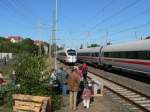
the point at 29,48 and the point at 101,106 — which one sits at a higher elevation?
the point at 29,48

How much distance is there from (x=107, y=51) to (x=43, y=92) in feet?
87.9

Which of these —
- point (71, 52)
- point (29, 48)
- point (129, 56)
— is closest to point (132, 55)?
point (129, 56)

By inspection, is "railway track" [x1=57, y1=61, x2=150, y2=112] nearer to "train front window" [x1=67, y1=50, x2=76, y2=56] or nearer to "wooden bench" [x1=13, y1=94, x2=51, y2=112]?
"wooden bench" [x1=13, y1=94, x2=51, y2=112]

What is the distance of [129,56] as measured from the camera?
102ft

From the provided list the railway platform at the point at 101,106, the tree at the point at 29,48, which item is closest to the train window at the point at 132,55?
the tree at the point at 29,48

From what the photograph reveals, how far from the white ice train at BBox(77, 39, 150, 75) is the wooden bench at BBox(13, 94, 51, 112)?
13435 mm

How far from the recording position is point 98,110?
14.7 meters

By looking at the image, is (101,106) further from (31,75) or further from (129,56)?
(129,56)

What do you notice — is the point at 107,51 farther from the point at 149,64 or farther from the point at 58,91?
the point at 58,91

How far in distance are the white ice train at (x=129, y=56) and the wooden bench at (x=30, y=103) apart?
13435 mm

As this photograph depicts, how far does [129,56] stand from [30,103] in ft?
62.0

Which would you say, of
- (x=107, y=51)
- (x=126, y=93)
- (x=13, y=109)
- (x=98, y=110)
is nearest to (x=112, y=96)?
(x=126, y=93)

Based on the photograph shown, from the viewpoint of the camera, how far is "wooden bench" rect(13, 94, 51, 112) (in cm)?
1297

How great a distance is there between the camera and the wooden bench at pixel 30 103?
511 inches
